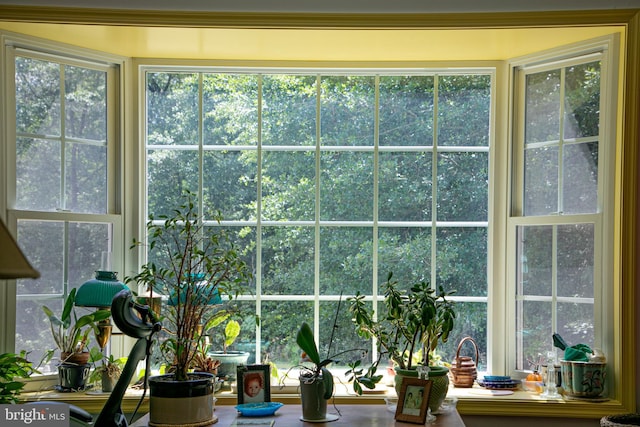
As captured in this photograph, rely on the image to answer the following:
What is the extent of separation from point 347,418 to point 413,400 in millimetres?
308

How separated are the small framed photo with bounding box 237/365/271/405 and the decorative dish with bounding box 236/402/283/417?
2.6 inches

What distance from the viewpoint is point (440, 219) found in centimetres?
481

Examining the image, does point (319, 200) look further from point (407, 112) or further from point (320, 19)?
point (320, 19)

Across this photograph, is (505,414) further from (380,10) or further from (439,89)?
(380,10)

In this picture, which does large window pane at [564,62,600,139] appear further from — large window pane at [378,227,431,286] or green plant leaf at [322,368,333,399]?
green plant leaf at [322,368,333,399]

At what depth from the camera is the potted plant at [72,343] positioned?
430 cm

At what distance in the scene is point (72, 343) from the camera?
170 inches

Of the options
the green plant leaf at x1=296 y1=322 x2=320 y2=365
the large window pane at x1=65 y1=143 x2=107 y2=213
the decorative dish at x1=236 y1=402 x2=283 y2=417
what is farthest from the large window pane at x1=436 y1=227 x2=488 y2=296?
the large window pane at x1=65 y1=143 x2=107 y2=213

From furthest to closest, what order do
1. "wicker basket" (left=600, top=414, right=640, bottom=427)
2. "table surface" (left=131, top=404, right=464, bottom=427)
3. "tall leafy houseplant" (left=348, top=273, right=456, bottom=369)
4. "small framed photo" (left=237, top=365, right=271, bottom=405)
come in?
1. "wicker basket" (left=600, top=414, right=640, bottom=427)
2. "tall leafy houseplant" (left=348, top=273, right=456, bottom=369)
3. "small framed photo" (left=237, top=365, right=271, bottom=405)
4. "table surface" (left=131, top=404, right=464, bottom=427)

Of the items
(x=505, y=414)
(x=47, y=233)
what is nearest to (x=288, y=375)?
(x=505, y=414)

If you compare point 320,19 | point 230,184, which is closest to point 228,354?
point 230,184

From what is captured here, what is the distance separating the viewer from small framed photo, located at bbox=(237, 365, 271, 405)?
3627 millimetres

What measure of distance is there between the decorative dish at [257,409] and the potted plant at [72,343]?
118cm

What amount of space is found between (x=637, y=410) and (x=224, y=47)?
305cm
